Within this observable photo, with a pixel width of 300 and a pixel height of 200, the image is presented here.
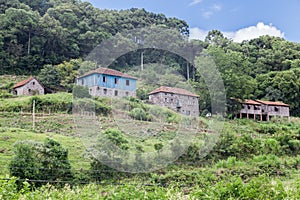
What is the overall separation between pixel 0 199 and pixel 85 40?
35912 millimetres

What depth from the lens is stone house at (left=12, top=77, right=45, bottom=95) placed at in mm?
27828

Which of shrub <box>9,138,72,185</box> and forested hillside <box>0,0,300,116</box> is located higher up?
forested hillside <box>0,0,300,116</box>

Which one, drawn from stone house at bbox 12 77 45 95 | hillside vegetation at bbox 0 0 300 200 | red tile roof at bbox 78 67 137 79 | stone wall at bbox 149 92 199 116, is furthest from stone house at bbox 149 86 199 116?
stone house at bbox 12 77 45 95

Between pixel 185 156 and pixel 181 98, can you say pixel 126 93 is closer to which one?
pixel 181 98

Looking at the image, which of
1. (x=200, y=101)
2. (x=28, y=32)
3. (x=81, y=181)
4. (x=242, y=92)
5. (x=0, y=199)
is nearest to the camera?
(x=0, y=199)

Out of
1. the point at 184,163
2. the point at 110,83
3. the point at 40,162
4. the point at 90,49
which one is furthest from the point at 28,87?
the point at 40,162

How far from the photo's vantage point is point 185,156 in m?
15.8

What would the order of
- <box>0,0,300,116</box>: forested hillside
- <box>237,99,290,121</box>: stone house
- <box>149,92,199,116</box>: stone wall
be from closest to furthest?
1. <box>149,92,199,116</box>: stone wall
2. <box>0,0,300,116</box>: forested hillside
3. <box>237,99,290,121</box>: stone house

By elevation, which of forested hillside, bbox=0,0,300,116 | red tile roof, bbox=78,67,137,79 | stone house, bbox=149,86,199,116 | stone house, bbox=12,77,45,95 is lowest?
stone house, bbox=149,86,199,116

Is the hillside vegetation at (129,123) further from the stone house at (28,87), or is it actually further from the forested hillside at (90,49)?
the stone house at (28,87)

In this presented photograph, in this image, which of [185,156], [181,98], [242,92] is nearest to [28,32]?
[181,98]

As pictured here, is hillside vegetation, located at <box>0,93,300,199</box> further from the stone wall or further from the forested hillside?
the forested hillside

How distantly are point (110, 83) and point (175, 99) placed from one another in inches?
201

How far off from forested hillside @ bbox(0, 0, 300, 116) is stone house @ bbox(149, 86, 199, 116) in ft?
6.61
